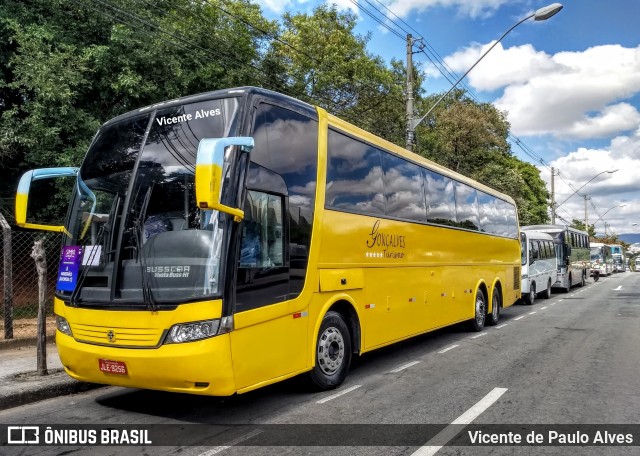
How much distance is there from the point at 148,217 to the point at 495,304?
10.3m

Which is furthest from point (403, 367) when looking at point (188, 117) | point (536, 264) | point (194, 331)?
point (536, 264)

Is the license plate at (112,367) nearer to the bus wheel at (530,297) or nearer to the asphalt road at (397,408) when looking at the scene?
the asphalt road at (397,408)

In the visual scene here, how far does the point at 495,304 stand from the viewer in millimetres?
12922

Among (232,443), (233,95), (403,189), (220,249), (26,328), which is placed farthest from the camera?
(26,328)

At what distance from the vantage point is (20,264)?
10648 millimetres

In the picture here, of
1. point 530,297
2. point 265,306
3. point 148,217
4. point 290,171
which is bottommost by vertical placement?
point 530,297

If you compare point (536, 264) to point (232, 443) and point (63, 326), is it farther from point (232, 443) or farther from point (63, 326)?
point (63, 326)

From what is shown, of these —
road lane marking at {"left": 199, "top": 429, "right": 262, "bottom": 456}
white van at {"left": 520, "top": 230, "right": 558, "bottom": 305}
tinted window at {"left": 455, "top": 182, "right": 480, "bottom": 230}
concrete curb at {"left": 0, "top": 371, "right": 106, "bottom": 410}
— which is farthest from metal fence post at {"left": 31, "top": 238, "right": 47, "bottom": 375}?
white van at {"left": 520, "top": 230, "right": 558, "bottom": 305}

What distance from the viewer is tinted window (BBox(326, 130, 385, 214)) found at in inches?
255

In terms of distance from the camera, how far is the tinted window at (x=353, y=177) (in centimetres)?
649

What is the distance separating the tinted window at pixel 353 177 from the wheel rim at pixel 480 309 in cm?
536

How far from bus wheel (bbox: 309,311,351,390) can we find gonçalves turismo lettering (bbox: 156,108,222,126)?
267cm

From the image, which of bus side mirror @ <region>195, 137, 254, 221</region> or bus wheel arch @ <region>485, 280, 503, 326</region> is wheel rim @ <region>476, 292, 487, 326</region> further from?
bus side mirror @ <region>195, 137, 254, 221</region>

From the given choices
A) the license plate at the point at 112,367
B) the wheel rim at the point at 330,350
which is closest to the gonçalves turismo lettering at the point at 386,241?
the wheel rim at the point at 330,350
